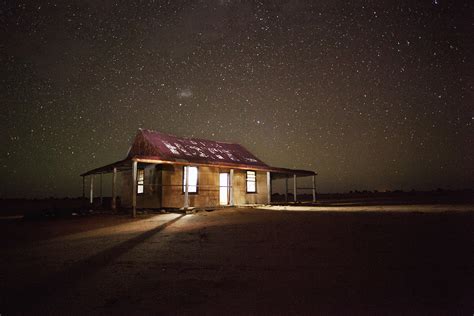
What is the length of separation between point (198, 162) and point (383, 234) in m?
10.9

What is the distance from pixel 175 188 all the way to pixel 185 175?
0.96 metres

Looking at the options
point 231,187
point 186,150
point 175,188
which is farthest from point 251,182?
point 175,188

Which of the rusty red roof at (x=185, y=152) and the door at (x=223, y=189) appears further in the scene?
the door at (x=223, y=189)

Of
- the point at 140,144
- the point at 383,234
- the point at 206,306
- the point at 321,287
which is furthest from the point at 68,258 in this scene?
the point at 140,144

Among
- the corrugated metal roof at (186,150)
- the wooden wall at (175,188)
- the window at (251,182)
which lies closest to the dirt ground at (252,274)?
the wooden wall at (175,188)

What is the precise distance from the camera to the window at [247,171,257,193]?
2127cm

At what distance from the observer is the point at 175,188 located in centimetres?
1748

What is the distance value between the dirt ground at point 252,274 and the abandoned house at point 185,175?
335 inches

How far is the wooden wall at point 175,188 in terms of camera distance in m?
17.2

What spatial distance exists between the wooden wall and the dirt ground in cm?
922

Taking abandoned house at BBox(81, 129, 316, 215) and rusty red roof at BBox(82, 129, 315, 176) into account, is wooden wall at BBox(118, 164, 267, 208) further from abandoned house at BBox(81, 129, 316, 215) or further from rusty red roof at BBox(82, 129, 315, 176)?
rusty red roof at BBox(82, 129, 315, 176)

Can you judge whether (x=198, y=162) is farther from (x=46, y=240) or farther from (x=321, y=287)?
(x=321, y=287)

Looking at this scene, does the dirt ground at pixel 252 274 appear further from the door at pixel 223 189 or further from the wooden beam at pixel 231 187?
the door at pixel 223 189

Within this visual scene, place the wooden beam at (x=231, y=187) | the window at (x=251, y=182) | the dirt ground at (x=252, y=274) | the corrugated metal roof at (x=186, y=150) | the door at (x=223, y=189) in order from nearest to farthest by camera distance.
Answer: the dirt ground at (x=252, y=274) < the corrugated metal roof at (x=186, y=150) < the wooden beam at (x=231, y=187) < the door at (x=223, y=189) < the window at (x=251, y=182)
